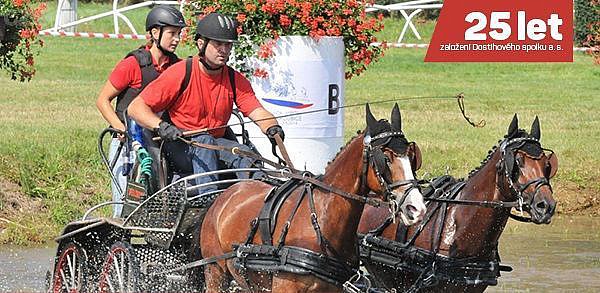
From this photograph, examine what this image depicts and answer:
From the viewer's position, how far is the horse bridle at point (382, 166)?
6762mm

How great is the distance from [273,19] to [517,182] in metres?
5.65

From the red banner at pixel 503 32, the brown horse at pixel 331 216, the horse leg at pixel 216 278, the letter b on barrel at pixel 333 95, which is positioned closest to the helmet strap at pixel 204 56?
the brown horse at pixel 331 216

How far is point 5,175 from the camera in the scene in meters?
13.7

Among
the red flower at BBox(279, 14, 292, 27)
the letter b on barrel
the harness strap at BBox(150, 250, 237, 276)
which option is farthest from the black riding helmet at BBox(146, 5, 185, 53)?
the letter b on barrel

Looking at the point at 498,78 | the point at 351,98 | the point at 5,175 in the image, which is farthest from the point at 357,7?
the point at 498,78

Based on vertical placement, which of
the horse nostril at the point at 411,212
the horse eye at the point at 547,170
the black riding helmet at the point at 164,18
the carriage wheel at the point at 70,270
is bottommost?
the carriage wheel at the point at 70,270

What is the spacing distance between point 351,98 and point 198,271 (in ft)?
47.8

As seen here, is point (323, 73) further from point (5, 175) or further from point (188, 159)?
point (188, 159)

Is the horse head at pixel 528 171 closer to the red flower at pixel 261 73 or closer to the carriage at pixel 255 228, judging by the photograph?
the carriage at pixel 255 228

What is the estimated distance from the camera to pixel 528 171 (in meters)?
7.81

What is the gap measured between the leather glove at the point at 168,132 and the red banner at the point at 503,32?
17583 mm

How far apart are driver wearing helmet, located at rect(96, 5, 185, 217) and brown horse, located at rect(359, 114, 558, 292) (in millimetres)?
2289

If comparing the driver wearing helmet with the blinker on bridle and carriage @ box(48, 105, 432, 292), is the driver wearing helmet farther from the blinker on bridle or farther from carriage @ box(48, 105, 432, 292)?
the blinker on bridle

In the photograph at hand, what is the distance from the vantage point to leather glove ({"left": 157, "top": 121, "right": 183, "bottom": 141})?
8148 millimetres
